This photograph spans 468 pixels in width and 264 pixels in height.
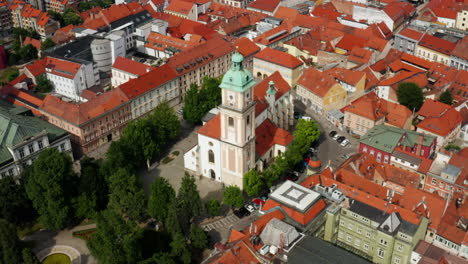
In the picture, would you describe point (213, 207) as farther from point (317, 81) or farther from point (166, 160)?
point (317, 81)

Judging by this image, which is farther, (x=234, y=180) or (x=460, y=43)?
(x=460, y=43)

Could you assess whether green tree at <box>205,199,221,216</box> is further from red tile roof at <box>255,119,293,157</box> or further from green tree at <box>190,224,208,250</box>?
red tile roof at <box>255,119,293,157</box>

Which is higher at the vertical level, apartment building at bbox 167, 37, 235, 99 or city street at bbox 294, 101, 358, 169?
apartment building at bbox 167, 37, 235, 99

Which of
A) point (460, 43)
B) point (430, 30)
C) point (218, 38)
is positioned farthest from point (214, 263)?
point (430, 30)

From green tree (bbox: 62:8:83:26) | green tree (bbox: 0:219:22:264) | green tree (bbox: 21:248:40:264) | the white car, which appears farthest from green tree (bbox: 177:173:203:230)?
green tree (bbox: 62:8:83:26)

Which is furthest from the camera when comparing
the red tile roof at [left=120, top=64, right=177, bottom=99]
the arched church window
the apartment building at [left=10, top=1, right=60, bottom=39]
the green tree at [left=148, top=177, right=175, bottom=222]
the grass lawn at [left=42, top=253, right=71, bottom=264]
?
the apartment building at [left=10, top=1, right=60, bottom=39]

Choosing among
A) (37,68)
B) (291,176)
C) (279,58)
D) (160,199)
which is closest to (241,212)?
(291,176)

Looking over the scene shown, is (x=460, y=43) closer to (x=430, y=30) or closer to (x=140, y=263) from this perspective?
(x=430, y=30)
